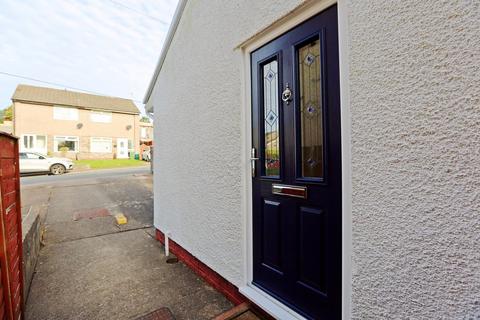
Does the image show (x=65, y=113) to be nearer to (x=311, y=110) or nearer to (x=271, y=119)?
(x=271, y=119)

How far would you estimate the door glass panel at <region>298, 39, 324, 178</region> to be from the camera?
180 centimetres

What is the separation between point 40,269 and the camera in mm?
3402

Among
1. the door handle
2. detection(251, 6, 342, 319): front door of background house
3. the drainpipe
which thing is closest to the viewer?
detection(251, 6, 342, 319): front door of background house

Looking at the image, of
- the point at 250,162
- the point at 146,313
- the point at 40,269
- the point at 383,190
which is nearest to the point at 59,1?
the point at 40,269

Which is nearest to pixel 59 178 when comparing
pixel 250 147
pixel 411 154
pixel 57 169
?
pixel 57 169

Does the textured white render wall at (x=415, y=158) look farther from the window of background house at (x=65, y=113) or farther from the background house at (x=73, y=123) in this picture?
the window of background house at (x=65, y=113)

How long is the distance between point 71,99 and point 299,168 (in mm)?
30236

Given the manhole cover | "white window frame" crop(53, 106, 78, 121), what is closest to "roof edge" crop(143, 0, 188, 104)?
the manhole cover

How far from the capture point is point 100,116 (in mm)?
25969

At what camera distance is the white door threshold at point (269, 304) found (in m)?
1.91

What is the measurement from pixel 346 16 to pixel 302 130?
82 centimetres

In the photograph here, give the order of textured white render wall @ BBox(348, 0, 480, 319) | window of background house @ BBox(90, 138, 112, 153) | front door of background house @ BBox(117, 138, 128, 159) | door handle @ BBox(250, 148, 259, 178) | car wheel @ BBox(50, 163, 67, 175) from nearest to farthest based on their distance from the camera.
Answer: textured white render wall @ BBox(348, 0, 480, 319), door handle @ BBox(250, 148, 259, 178), car wheel @ BBox(50, 163, 67, 175), window of background house @ BBox(90, 138, 112, 153), front door of background house @ BBox(117, 138, 128, 159)

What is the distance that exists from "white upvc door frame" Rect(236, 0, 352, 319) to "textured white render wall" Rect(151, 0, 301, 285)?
61mm

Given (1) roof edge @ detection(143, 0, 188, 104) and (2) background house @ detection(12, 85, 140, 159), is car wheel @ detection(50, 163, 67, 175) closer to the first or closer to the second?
(2) background house @ detection(12, 85, 140, 159)
